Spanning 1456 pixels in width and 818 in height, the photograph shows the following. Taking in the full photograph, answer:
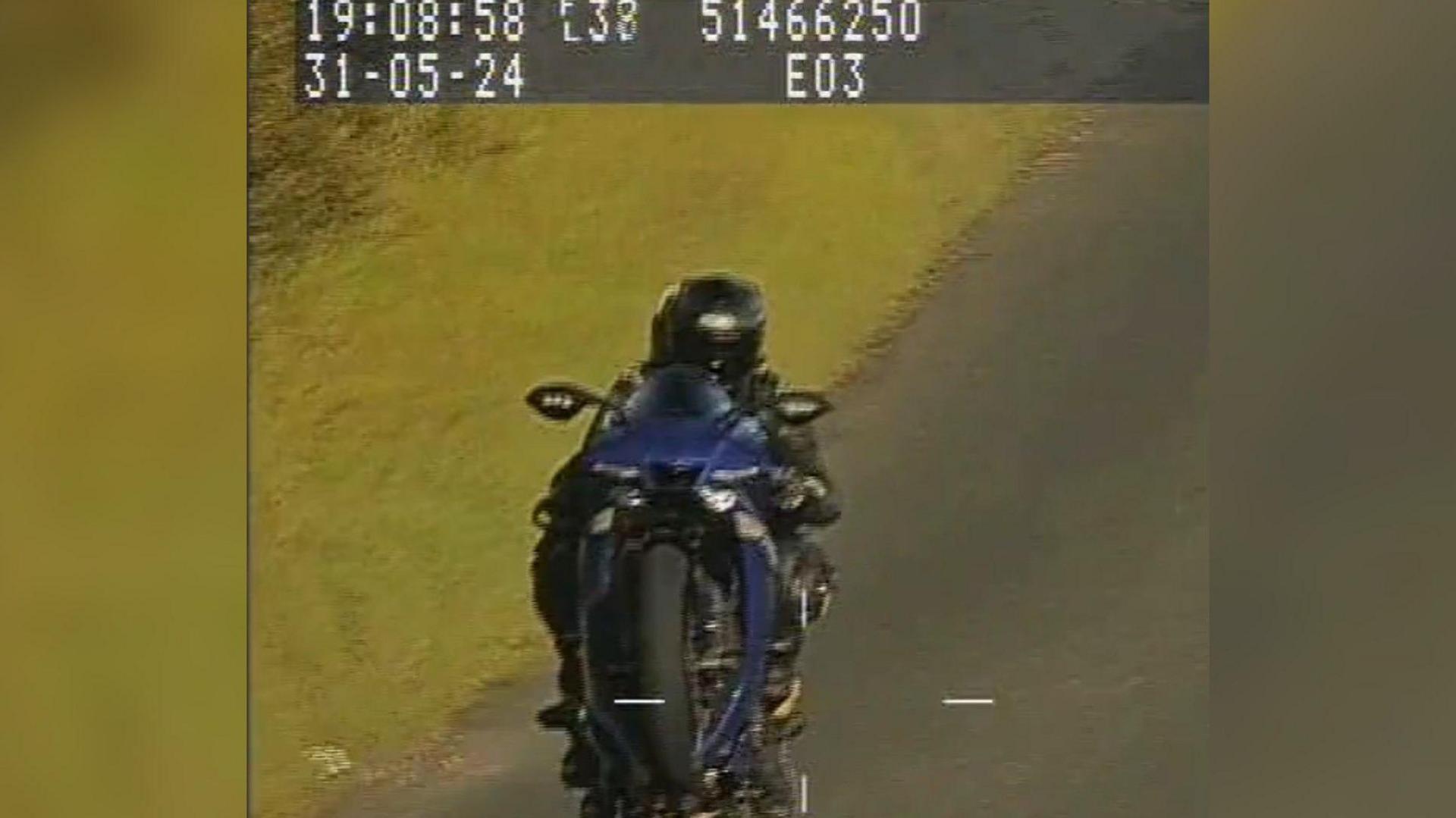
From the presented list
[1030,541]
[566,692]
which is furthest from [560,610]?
[1030,541]

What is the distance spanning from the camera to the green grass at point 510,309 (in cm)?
92

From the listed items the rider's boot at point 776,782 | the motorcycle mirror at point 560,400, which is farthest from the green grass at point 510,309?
the rider's boot at point 776,782

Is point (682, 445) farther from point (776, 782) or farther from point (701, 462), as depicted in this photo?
point (776, 782)

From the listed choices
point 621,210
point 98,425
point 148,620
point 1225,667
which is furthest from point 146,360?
point 1225,667

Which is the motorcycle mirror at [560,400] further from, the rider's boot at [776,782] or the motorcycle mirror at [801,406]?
the rider's boot at [776,782]

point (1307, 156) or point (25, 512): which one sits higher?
point (1307, 156)

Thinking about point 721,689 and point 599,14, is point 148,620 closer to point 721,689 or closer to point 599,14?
point 721,689

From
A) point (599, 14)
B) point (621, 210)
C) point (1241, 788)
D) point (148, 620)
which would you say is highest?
point (599, 14)

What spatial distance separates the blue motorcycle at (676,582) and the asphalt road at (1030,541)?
0.11 feet

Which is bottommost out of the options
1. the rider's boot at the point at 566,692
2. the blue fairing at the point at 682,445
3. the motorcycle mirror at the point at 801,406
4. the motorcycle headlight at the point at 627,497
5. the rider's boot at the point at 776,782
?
the rider's boot at the point at 776,782

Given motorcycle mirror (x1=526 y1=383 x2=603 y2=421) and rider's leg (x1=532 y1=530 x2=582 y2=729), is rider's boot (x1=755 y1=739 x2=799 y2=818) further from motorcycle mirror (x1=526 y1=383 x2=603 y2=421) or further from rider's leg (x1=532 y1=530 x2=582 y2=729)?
motorcycle mirror (x1=526 y1=383 x2=603 y2=421)

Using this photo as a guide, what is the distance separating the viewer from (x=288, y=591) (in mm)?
923

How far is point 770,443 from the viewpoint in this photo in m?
0.92

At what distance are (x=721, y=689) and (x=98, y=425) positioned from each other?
410 millimetres
